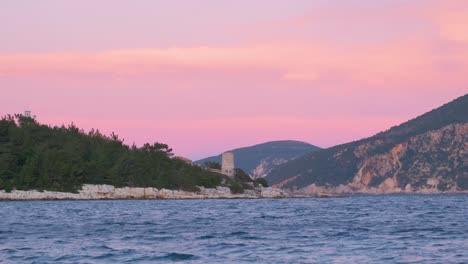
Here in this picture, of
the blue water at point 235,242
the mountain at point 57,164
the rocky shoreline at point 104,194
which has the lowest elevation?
the blue water at point 235,242

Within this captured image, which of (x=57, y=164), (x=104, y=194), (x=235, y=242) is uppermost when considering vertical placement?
(x=57, y=164)

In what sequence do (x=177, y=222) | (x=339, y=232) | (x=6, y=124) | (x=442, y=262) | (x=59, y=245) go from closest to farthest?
1. (x=442, y=262)
2. (x=59, y=245)
3. (x=339, y=232)
4. (x=177, y=222)
5. (x=6, y=124)

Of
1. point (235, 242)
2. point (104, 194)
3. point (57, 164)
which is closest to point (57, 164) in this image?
point (57, 164)

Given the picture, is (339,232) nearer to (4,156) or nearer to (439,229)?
(439,229)

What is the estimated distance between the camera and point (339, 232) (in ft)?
189

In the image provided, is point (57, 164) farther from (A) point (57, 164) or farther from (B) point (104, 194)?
(B) point (104, 194)

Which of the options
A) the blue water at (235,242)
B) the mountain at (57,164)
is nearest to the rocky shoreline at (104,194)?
the mountain at (57,164)

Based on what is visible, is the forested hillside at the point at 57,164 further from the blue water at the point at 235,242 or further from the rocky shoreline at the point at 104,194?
the blue water at the point at 235,242

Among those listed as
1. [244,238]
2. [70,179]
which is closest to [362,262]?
[244,238]

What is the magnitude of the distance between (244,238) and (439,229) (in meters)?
14.7

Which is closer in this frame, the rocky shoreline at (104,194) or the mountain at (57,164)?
the rocky shoreline at (104,194)

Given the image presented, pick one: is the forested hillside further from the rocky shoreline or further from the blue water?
the blue water

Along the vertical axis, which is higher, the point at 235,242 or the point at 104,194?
the point at 104,194

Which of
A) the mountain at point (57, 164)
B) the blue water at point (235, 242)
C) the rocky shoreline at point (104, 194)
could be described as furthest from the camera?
the mountain at point (57, 164)
